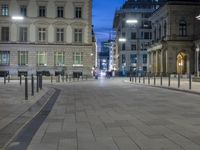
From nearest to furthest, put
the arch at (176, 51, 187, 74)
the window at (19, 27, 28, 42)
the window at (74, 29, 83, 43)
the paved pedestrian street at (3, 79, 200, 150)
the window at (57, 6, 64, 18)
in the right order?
the paved pedestrian street at (3, 79, 200, 150) → the window at (19, 27, 28, 42) → the window at (74, 29, 83, 43) → the window at (57, 6, 64, 18) → the arch at (176, 51, 187, 74)

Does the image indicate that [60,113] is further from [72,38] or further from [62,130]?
[72,38]

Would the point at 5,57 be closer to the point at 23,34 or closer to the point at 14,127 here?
the point at 23,34

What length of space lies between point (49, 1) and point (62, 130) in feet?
222

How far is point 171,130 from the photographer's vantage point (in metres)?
10.8

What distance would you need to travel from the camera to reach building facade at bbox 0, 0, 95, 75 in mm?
75812

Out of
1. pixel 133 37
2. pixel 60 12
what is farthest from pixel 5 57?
pixel 133 37

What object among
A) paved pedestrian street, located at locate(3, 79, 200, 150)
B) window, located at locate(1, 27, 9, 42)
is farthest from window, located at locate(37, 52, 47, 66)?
paved pedestrian street, located at locate(3, 79, 200, 150)

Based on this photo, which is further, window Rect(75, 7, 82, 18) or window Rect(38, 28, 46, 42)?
window Rect(75, 7, 82, 18)

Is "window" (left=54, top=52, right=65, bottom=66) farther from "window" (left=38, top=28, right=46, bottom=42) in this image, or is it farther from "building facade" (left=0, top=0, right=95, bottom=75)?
"window" (left=38, top=28, right=46, bottom=42)

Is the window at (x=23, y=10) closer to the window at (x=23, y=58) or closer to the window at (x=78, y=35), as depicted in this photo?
the window at (x=23, y=58)

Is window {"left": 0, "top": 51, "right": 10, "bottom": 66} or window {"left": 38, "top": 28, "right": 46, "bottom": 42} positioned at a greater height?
window {"left": 38, "top": 28, "right": 46, "bottom": 42}

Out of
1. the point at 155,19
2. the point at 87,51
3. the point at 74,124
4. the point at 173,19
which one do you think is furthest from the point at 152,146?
the point at 155,19

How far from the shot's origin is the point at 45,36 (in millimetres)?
76375

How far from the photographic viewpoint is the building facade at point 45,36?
7581cm
